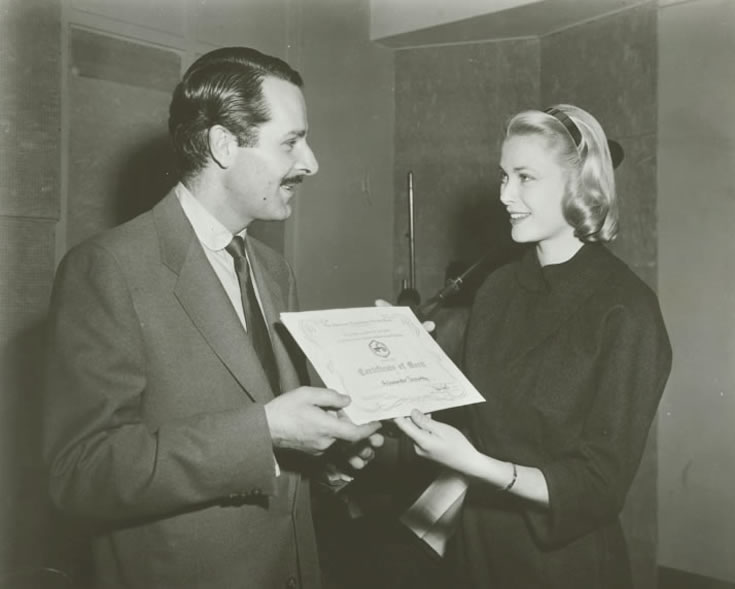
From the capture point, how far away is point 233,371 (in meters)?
1.75

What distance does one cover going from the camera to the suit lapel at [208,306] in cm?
175

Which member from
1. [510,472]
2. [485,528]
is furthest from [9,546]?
[510,472]

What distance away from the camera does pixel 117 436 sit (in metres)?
1.56

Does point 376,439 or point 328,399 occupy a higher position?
point 328,399

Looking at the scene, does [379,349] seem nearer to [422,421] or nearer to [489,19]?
[422,421]

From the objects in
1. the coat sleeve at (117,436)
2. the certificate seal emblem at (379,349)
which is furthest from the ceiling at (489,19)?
the coat sleeve at (117,436)

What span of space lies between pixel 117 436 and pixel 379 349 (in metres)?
0.68

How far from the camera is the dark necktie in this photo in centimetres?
193

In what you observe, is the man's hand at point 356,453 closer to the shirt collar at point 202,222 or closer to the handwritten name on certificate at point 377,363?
the handwritten name on certificate at point 377,363

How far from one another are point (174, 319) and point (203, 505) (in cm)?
49

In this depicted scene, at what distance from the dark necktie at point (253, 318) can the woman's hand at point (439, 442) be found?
43cm

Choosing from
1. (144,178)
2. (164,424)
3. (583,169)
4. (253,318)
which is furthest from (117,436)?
(144,178)

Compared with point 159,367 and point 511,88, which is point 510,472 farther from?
point 511,88

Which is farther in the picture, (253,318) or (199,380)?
(253,318)
